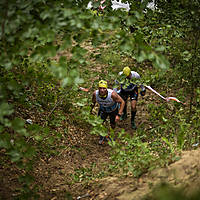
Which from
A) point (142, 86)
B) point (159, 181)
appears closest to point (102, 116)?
point (142, 86)

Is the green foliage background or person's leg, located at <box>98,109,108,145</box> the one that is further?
person's leg, located at <box>98,109,108,145</box>

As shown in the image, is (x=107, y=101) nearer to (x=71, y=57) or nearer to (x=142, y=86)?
(x=142, y=86)

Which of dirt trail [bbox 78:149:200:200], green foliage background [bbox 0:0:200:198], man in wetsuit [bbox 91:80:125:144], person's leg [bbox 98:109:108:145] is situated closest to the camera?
green foliage background [bbox 0:0:200:198]

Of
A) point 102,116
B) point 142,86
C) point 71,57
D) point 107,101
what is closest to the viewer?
point 71,57

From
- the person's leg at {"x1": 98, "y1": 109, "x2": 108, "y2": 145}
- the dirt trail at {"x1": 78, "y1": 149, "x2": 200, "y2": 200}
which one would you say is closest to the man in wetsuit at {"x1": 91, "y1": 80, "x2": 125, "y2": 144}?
the person's leg at {"x1": 98, "y1": 109, "x2": 108, "y2": 145}

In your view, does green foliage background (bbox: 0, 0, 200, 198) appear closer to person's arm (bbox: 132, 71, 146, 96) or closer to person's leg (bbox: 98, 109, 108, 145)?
person's arm (bbox: 132, 71, 146, 96)

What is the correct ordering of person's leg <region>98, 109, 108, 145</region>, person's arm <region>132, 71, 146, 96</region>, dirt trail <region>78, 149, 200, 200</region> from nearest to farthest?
→ dirt trail <region>78, 149, 200, 200</region>
person's leg <region>98, 109, 108, 145</region>
person's arm <region>132, 71, 146, 96</region>

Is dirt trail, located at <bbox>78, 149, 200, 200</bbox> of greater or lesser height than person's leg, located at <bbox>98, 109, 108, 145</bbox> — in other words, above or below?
above

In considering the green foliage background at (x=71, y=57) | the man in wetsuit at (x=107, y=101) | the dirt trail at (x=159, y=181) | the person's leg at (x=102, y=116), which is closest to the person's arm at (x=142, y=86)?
the green foliage background at (x=71, y=57)

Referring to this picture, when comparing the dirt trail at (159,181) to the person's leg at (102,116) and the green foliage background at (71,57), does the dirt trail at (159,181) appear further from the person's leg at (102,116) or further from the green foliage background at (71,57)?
the person's leg at (102,116)

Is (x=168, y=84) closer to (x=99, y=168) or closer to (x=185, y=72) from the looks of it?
(x=185, y=72)

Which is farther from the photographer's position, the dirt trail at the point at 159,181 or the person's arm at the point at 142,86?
the person's arm at the point at 142,86

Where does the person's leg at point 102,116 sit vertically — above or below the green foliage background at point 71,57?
below

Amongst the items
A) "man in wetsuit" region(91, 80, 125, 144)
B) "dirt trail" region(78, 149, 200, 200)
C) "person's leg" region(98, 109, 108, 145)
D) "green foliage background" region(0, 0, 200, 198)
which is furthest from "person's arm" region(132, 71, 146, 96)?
"dirt trail" region(78, 149, 200, 200)
